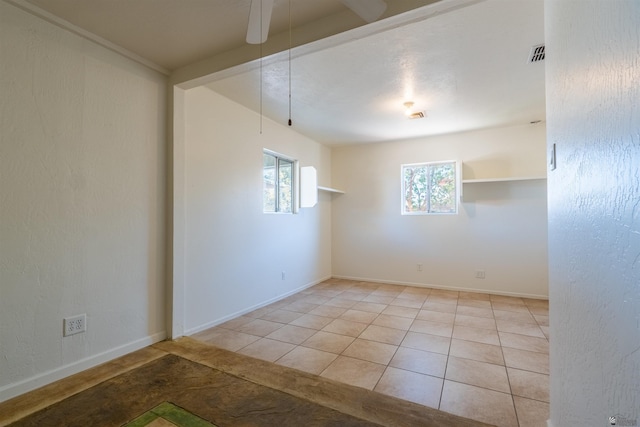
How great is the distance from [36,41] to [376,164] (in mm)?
4633

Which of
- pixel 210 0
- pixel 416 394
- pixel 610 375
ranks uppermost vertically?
pixel 210 0

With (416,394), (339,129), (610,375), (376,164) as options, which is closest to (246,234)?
(339,129)

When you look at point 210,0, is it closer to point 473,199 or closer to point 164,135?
point 164,135

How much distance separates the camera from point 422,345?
2.66 meters

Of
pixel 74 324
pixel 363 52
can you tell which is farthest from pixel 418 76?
pixel 74 324

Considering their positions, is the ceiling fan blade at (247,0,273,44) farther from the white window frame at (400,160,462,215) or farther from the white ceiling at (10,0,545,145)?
the white window frame at (400,160,462,215)

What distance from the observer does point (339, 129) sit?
456 cm

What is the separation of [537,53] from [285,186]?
11.2ft

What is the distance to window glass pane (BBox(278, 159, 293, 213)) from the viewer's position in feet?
14.8

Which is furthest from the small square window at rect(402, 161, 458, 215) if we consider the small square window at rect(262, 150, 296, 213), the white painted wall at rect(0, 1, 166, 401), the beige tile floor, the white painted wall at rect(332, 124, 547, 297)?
the white painted wall at rect(0, 1, 166, 401)

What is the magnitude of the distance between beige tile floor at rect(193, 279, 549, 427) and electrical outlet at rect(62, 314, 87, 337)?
1.02 meters

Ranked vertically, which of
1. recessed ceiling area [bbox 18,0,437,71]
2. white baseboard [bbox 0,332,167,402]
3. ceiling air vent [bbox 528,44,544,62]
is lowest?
white baseboard [bbox 0,332,167,402]

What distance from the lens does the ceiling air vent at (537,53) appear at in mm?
2326

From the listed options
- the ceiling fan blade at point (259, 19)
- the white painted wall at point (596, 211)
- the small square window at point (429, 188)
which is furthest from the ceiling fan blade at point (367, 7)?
the small square window at point (429, 188)
